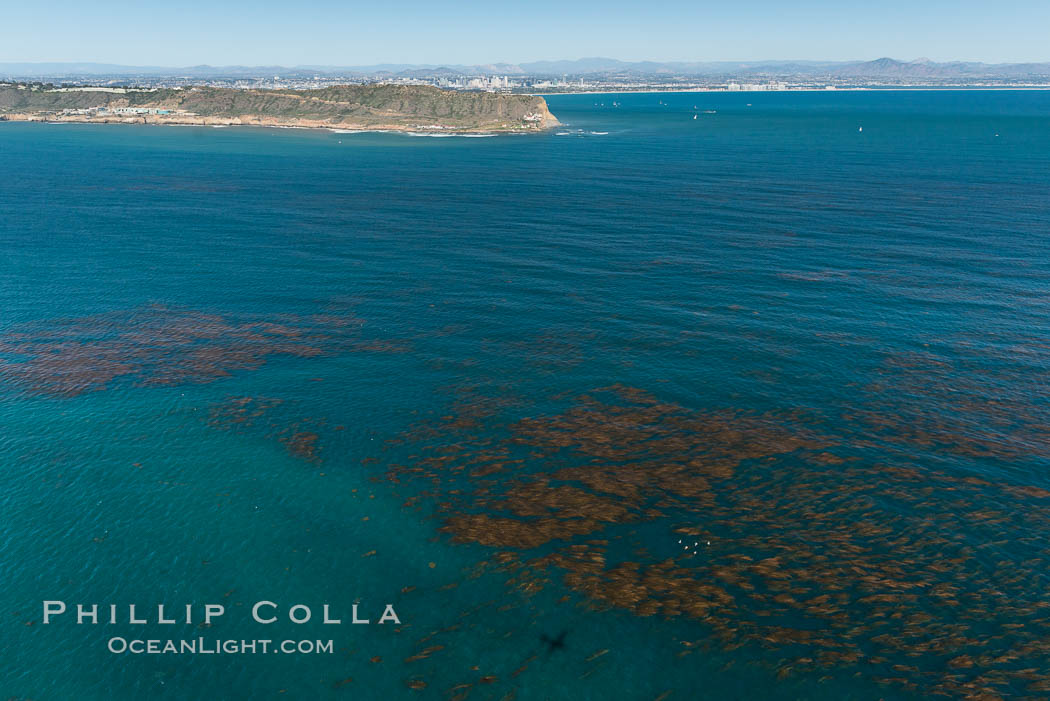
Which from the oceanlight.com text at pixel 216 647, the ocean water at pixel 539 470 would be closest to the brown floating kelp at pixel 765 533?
the ocean water at pixel 539 470

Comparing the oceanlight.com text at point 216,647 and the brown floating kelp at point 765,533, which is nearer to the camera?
the oceanlight.com text at point 216,647

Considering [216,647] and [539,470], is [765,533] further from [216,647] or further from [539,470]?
[216,647]

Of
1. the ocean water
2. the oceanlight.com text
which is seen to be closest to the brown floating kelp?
the ocean water

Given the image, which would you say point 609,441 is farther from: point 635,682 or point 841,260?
point 841,260

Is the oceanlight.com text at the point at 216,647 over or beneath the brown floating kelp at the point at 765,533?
beneath

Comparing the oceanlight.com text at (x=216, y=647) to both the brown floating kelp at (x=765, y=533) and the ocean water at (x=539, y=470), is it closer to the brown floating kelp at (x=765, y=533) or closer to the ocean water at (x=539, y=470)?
the ocean water at (x=539, y=470)

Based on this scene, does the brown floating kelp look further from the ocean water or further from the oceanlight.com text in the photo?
the oceanlight.com text

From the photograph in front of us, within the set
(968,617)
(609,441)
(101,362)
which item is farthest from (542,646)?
(101,362)

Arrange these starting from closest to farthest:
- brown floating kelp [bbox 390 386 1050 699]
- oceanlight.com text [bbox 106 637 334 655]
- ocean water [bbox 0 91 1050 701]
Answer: ocean water [bbox 0 91 1050 701] < oceanlight.com text [bbox 106 637 334 655] < brown floating kelp [bbox 390 386 1050 699]
